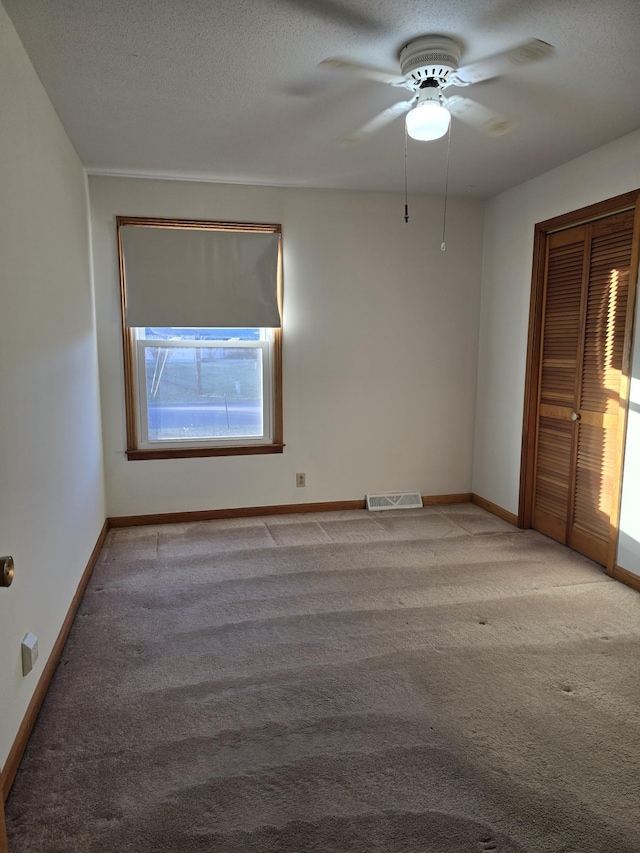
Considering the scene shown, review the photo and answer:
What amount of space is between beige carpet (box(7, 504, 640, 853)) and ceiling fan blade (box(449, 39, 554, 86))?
250 centimetres

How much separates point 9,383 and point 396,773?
1.77 m

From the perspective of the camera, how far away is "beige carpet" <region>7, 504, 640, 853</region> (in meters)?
1.58

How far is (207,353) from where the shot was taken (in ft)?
13.7

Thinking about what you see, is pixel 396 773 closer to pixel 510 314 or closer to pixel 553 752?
pixel 553 752

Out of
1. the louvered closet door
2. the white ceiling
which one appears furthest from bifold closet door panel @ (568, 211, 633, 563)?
the white ceiling

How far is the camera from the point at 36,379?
218 cm

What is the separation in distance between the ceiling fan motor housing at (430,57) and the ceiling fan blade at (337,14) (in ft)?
0.62

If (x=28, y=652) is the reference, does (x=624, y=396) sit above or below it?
above

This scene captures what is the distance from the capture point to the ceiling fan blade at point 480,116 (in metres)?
2.68

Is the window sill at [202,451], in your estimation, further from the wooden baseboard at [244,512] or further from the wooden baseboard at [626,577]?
the wooden baseboard at [626,577]

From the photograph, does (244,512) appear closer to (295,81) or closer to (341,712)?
(341,712)

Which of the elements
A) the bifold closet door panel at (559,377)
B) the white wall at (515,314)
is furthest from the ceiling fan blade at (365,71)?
the bifold closet door panel at (559,377)

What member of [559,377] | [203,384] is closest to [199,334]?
[203,384]

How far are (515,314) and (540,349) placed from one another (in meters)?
0.38
